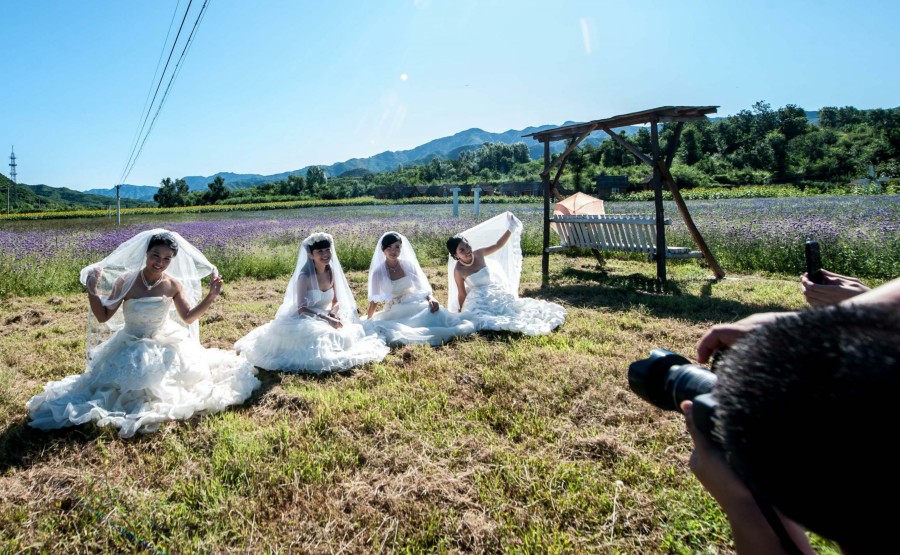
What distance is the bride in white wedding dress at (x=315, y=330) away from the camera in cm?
507

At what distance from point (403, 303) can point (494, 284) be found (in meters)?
1.43

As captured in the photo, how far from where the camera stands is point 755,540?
3.36 ft

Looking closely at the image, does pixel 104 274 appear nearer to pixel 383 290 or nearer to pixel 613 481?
pixel 383 290

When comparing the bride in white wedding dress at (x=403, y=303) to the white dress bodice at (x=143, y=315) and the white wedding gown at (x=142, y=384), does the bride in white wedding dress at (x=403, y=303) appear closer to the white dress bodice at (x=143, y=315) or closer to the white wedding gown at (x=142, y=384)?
the white wedding gown at (x=142, y=384)

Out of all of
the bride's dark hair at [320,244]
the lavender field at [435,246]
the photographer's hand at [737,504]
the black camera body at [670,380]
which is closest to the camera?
the photographer's hand at [737,504]

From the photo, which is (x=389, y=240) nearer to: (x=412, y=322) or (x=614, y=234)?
(x=412, y=322)

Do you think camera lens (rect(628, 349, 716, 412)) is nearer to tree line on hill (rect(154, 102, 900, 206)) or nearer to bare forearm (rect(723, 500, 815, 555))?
bare forearm (rect(723, 500, 815, 555))

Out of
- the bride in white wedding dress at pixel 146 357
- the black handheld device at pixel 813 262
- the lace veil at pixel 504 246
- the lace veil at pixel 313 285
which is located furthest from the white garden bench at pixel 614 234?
the black handheld device at pixel 813 262

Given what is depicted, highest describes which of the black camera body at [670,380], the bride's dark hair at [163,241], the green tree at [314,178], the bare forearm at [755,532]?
the green tree at [314,178]

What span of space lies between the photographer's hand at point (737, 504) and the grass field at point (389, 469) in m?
1.48

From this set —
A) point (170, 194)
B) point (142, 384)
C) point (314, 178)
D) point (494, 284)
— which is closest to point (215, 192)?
point (170, 194)

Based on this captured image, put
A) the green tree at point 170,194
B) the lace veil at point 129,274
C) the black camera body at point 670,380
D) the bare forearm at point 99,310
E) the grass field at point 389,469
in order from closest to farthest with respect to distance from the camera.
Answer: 1. the black camera body at point 670,380
2. the grass field at point 389,469
3. the bare forearm at point 99,310
4. the lace veil at point 129,274
5. the green tree at point 170,194

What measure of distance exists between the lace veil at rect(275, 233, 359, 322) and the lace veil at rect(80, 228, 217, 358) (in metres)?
1.08

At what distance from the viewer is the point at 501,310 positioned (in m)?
Result: 6.59
